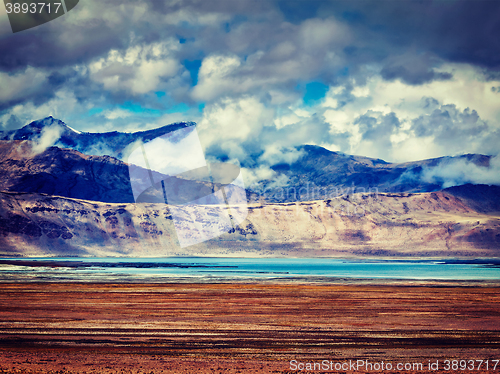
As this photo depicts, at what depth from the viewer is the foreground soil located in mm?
19922

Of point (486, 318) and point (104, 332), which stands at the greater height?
point (104, 332)

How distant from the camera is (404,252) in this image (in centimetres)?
19538

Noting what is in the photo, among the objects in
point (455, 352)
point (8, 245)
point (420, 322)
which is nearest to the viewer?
point (455, 352)

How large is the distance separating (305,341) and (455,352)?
6.81 metres

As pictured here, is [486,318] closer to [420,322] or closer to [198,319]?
[420,322]

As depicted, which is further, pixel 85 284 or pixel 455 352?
pixel 85 284

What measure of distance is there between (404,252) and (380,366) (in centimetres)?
18576

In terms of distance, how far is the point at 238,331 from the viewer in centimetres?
2684

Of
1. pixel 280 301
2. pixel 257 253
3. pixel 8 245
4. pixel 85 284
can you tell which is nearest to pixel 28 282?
pixel 85 284

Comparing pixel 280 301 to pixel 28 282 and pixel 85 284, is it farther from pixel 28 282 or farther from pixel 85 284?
pixel 28 282

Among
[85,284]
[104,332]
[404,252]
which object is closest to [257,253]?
[404,252]

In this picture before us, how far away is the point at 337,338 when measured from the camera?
24.7m

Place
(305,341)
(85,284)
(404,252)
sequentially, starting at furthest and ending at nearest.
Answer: (404,252) < (85,284) < (305,341)

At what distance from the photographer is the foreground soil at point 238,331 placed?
19922 millimetres
